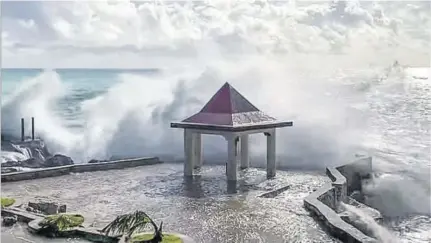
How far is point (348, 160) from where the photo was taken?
9945 mm

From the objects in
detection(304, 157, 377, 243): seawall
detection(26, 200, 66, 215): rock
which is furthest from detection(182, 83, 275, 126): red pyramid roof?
detection(26, 200, 66, 215): rock

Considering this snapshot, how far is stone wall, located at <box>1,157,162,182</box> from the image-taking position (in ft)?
26.5

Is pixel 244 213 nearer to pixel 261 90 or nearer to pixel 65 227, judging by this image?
pixel 65 227

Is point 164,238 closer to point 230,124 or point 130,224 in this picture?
point 130,224

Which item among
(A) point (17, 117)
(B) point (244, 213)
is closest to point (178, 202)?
(B) point (244, 213)

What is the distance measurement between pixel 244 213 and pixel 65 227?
183 cm

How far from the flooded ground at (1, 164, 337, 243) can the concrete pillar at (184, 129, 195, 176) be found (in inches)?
6.4

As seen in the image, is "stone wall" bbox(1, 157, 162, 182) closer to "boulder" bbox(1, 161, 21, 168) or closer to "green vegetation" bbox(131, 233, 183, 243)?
"boulder" bbox(1, 161, 21, 168)

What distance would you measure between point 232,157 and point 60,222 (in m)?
2.85

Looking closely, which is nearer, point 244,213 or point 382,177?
point 244,213

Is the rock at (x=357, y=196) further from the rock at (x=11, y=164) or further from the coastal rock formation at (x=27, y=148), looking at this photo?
the coastal rock formation at (x=27, y=148)

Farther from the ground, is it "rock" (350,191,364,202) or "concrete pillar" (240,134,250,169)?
"concrete pillar" (240,134,250,169)

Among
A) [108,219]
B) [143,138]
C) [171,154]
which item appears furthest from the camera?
[143,138]

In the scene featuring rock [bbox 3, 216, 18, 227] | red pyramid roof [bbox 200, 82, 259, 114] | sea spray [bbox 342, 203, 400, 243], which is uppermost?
red pyramid roof [bbox 200, 82, 259, 114]
